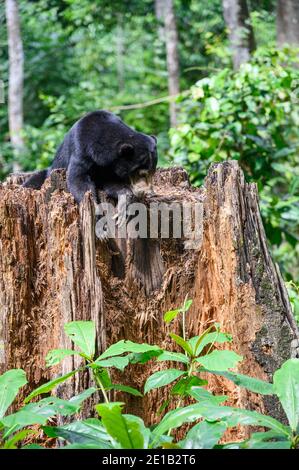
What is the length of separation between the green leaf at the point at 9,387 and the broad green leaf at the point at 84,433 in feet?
0.60

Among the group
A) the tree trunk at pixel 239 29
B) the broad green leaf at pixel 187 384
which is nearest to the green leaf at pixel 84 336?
the broad green leaf at pixel 187 384

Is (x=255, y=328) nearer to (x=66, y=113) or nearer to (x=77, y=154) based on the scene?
(x=77, y=154)

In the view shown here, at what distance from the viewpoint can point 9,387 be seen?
2703 mm

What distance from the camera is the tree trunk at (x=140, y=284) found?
12.1 ft

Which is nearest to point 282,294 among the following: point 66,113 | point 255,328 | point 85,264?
point 255,328

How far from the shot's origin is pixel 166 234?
4137 mm

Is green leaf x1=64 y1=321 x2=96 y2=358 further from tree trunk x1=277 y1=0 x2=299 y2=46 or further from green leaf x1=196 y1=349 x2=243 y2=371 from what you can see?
tree trunk x1=277 y1=0 x2=299 y2=46

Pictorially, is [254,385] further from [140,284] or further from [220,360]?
[140,284]

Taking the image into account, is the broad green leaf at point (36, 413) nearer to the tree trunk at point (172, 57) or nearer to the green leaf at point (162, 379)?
the green leaf at point (162, 379)

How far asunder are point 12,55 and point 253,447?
10974 millimetres

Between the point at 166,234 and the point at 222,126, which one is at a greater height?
the point at 222,126

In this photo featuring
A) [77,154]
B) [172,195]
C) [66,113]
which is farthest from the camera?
[66,113]

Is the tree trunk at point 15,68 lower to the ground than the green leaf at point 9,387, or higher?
higher

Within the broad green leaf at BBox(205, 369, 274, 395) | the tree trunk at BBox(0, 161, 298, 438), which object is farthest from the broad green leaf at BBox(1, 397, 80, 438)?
the tree trunk at BBox(0, 161, 298, 438)
